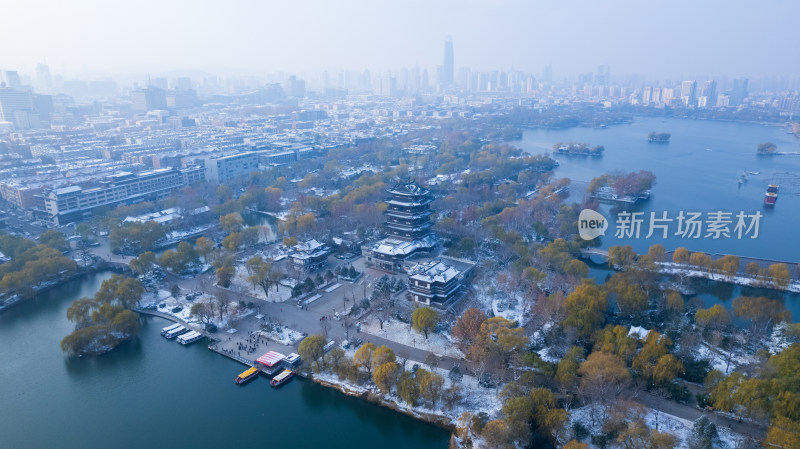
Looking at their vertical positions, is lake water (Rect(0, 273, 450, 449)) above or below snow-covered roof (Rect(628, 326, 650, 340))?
below

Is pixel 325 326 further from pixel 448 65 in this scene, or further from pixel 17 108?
pixel 448 65

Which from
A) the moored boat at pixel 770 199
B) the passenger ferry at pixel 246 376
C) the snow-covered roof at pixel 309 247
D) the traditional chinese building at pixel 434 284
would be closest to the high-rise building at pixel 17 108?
the snow-covered roof at pixel 309 247

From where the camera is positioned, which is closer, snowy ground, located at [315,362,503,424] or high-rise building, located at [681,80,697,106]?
snowy ground, located at [315,362,503,424]

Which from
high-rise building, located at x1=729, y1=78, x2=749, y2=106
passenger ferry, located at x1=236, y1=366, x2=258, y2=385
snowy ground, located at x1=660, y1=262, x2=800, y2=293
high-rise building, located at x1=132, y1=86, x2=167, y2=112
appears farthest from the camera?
high-rise building, located at x1=729, y1=78, x2=749, y2=106

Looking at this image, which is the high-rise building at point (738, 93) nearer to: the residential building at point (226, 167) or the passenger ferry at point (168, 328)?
the residential building at point (226, 167)

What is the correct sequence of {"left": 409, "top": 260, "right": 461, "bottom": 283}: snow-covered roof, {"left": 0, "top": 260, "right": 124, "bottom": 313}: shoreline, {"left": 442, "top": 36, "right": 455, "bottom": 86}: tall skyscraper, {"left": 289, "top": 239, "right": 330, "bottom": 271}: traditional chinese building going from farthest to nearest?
{"left": 442, "top": 36, "right": 455, "bottom": 86}: tall skyscraper < {"left": 289, "top": 239, "right": 330, "bottom": 271}: traditional chinese building < {"left": 0, "top": 260, "right": 124, "bottom": 313}: shoreline < {"left": 409, "top": 260, "right": 461, "bottom": 283}: snow-covered roof

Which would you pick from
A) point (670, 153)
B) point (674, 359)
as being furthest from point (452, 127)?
point (674, 359)

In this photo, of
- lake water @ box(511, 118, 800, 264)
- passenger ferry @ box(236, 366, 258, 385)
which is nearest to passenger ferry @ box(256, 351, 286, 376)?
passenger ferry @ box(236, 366, 258, 385)

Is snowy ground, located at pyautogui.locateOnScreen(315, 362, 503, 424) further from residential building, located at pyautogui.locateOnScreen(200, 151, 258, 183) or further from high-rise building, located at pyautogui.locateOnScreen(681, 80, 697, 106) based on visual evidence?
high-rise building, located at pyautogui.locateOnScreen(681, 80, 697, 106)

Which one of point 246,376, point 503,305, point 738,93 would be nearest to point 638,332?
point 503,305
